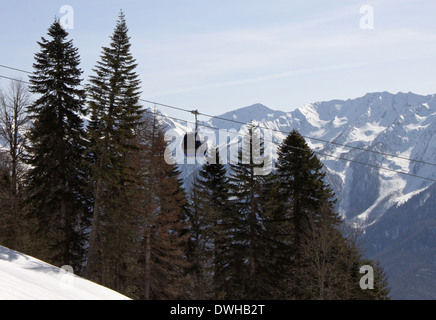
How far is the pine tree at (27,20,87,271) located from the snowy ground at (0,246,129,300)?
13651 millimetres

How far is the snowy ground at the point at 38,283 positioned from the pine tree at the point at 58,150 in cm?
1365

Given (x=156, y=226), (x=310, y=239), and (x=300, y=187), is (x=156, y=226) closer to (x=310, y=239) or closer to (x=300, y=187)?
(x=310, y=239)

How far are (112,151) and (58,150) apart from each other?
12.6 ft

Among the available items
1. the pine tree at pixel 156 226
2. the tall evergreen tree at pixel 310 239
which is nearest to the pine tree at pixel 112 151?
Result: the pine tree at pixel 156 226

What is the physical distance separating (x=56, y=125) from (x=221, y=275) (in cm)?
1528

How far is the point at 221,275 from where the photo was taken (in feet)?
119

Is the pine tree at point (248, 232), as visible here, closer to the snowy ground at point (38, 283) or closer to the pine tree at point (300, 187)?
the pine tree at point (300, 187)

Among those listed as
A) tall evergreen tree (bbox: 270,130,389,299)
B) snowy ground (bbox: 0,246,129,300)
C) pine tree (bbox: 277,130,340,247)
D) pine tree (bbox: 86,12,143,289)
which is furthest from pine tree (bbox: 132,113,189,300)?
snowy ground (bbox: 0,246,129,300)

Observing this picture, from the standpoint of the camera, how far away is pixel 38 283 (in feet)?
47.3

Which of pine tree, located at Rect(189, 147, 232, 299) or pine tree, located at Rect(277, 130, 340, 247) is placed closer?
pine tree, located at Rect(189, 147, 232, 299)

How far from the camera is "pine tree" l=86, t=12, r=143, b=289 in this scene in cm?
3050

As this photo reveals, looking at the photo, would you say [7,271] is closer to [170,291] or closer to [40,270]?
[40,270]

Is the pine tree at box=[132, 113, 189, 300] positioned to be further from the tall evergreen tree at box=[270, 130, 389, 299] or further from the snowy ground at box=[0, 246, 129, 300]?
the snowy ground at box=[0, 246, 129, 300]
